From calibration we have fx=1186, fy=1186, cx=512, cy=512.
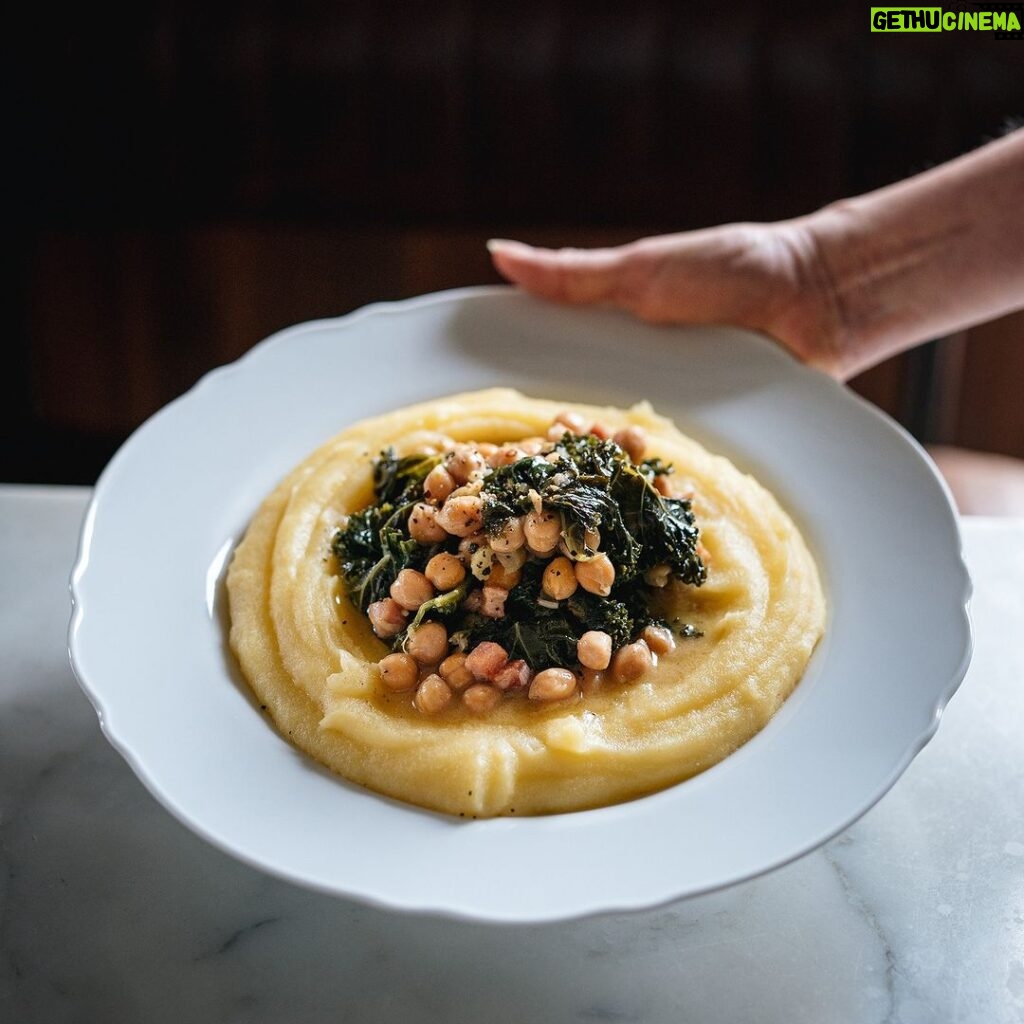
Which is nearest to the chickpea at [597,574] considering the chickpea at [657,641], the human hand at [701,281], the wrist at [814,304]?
the chickpea at [657,641]

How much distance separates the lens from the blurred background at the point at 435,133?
314 inches

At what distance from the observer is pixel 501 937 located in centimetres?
365

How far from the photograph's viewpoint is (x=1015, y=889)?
12.3ft

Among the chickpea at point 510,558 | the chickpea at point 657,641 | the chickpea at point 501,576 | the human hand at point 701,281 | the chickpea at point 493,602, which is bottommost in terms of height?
the chickpea at point 657,641

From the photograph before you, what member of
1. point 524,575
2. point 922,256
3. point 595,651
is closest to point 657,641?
point 595,651

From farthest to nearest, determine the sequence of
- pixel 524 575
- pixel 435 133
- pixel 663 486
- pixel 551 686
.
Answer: pixel 435 133, pixel 663 486, pixel 524 575, pixel 551 686

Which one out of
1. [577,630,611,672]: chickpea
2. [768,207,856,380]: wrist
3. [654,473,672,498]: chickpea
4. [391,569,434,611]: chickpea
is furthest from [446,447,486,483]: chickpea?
[768,207,856,380]: wrist

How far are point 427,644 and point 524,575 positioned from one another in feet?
1.48

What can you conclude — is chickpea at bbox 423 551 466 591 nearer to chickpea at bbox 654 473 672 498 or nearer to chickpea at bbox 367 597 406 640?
chickpea at bbox 367 597 406 640

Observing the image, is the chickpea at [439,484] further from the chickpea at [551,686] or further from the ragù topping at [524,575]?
the chickpea at [551,686]

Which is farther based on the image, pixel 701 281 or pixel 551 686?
pixel 701 281

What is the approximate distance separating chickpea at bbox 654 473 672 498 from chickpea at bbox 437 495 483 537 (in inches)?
31.0

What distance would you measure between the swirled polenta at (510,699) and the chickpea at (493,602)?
339 millimetres

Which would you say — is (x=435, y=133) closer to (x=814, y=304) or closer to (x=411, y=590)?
(x=814, y=304)
